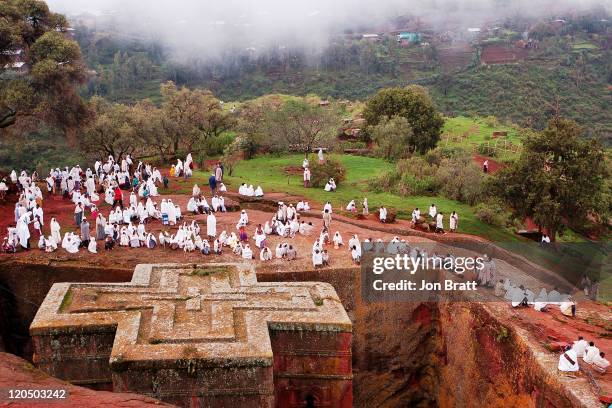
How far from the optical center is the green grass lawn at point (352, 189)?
2878cm

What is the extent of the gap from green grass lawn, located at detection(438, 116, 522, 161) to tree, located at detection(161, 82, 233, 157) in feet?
59.6

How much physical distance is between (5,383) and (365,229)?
1643cm

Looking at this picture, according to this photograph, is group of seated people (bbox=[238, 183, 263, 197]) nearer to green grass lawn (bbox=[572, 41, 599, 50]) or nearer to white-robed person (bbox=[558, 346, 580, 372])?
white-robed person (bbox=[558, 346, 580, 372])

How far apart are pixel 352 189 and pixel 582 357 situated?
62.8 ft

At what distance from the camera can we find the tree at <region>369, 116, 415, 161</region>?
1601 inches

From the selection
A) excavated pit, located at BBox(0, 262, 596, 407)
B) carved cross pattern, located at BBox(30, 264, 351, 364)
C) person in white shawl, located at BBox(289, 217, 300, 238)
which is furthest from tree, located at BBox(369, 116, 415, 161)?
carved cross pattern, located at BBox(30, 264, 351, 364)

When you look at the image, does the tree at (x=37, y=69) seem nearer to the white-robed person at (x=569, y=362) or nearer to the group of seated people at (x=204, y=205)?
the group of seated people at (x=204, y=205)

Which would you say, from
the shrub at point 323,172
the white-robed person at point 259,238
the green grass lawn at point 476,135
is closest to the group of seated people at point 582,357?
the white-robed person at point 259,238

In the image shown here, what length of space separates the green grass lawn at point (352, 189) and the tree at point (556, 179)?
2.17 meters

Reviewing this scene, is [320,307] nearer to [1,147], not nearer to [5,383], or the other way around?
[5,383]

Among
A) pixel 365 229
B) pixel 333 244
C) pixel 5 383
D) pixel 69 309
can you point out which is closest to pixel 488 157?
pixel 365 229

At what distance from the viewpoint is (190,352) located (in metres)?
12.5

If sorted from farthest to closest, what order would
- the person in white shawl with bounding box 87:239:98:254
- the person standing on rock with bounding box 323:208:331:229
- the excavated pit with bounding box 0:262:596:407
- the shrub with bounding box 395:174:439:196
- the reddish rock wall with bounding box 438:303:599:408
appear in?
the shrub with bounding box 395:174:439:196
the person standing on rock with bounding box 323:208:331:229
the person in white shawl with bounding box 87:239:98:254
the excavated pit with bounding box 0:262:596:407
the reddish rock wall with bounding box 438:303:599:408

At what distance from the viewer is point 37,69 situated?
81.5 feet
